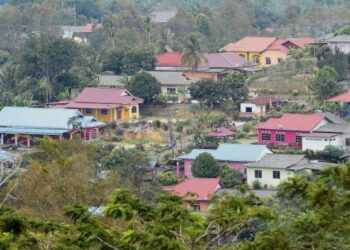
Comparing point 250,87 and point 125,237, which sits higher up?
point 250,87

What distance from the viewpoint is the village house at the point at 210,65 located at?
119ft

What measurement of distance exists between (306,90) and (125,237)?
81.1 ft

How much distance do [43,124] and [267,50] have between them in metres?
11.2

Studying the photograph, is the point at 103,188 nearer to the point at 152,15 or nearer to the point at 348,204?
the point at 348,204

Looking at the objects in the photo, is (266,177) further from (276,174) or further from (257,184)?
(257,184)

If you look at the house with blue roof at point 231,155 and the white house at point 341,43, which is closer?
the house with blue roof at point 231,155

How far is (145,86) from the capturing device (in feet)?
109

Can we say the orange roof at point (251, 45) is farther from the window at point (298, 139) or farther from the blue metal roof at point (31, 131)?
the blue metal roof at point (31, 131)

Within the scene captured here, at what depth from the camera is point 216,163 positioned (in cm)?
2564

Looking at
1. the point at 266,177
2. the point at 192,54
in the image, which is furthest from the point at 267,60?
the point at 266,177

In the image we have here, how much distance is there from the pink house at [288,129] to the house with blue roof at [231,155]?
1.53 metres

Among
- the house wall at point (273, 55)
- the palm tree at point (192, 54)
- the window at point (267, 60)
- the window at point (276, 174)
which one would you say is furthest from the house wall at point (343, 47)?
the window at point (276, 174)

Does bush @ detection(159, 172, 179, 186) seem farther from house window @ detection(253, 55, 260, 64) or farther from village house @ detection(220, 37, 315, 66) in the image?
house window @ detection(253, 55, 260, 64)

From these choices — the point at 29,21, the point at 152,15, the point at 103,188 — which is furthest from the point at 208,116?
the point at 152,15
